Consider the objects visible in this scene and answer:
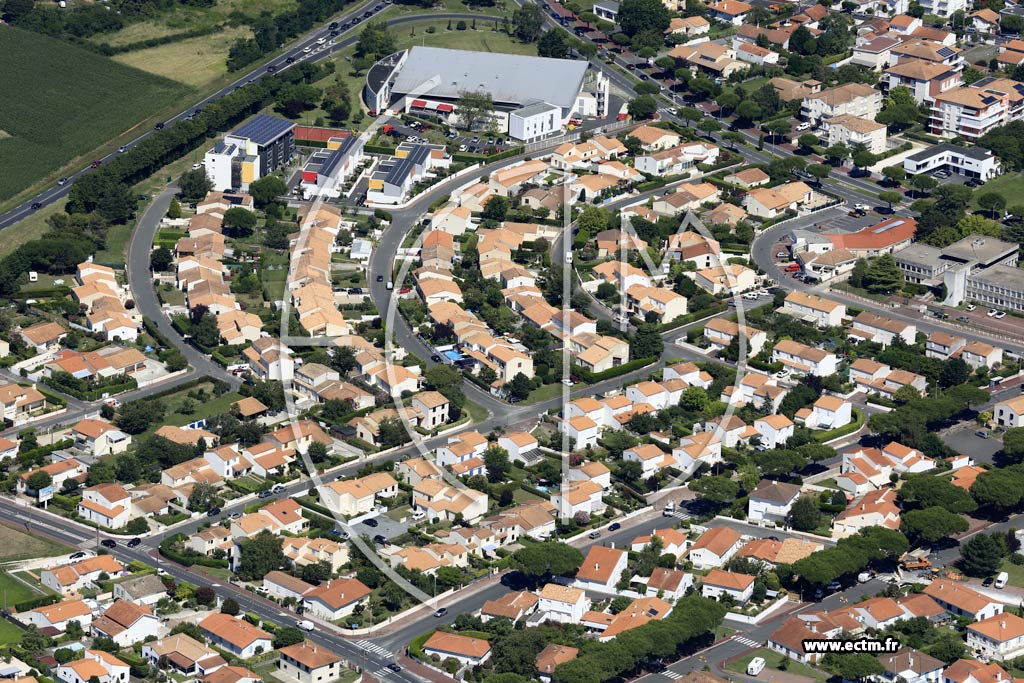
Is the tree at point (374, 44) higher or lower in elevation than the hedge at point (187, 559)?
higher

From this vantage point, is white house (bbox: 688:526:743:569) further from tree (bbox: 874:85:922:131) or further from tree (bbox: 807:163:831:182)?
tree (bbox: 874:85:922:131)

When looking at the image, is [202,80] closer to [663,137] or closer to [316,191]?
[316,191]

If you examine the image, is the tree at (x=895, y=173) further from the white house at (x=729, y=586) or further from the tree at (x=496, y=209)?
the white house at (x=729, y=586)

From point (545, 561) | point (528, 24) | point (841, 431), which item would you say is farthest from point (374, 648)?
→ point (528, 24)

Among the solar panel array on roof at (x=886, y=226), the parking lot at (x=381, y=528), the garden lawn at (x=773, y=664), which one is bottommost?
the garden lawn at (x=773, y=664)

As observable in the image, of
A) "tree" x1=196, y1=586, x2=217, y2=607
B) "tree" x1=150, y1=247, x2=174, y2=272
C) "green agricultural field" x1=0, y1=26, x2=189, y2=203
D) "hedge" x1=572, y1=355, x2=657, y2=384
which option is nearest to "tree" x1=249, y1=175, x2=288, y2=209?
"tree" x1=150, y1=247, x2=174, y2=272

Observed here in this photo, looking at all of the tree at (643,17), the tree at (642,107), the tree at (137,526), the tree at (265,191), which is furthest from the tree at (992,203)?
the tree at (137,526)

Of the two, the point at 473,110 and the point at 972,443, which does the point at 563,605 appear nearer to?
the point at 972,443
